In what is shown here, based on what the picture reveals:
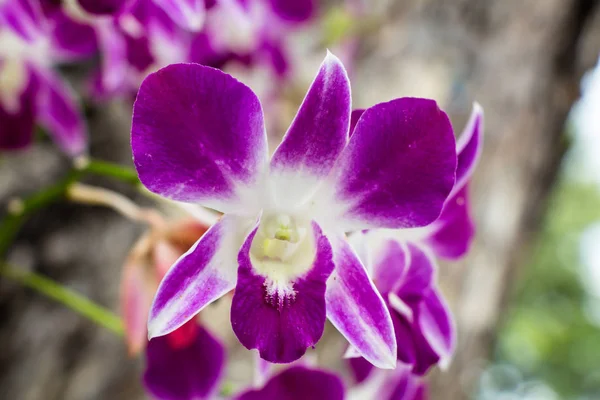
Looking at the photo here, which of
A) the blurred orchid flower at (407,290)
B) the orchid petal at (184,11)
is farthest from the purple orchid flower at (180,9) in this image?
the blurred orchid flower at (407,290)

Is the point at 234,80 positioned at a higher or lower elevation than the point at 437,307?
higher

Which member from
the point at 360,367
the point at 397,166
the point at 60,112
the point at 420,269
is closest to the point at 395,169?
the point at 397,166

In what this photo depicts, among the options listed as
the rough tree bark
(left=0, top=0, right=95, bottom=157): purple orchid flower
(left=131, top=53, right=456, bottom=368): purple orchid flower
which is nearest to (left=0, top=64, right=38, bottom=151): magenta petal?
(left=0, top=0, right=95, bottom=157): purple orchid flower

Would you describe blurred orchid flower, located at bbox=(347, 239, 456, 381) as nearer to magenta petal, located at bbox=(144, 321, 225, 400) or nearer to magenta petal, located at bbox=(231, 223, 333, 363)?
magenta petal, located at bbox=(231, 223, 333, 363)

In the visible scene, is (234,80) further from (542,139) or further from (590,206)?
(590,206)

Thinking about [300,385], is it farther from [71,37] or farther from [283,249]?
[71,37]

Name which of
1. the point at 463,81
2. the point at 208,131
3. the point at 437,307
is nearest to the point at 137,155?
the point at 208,131
